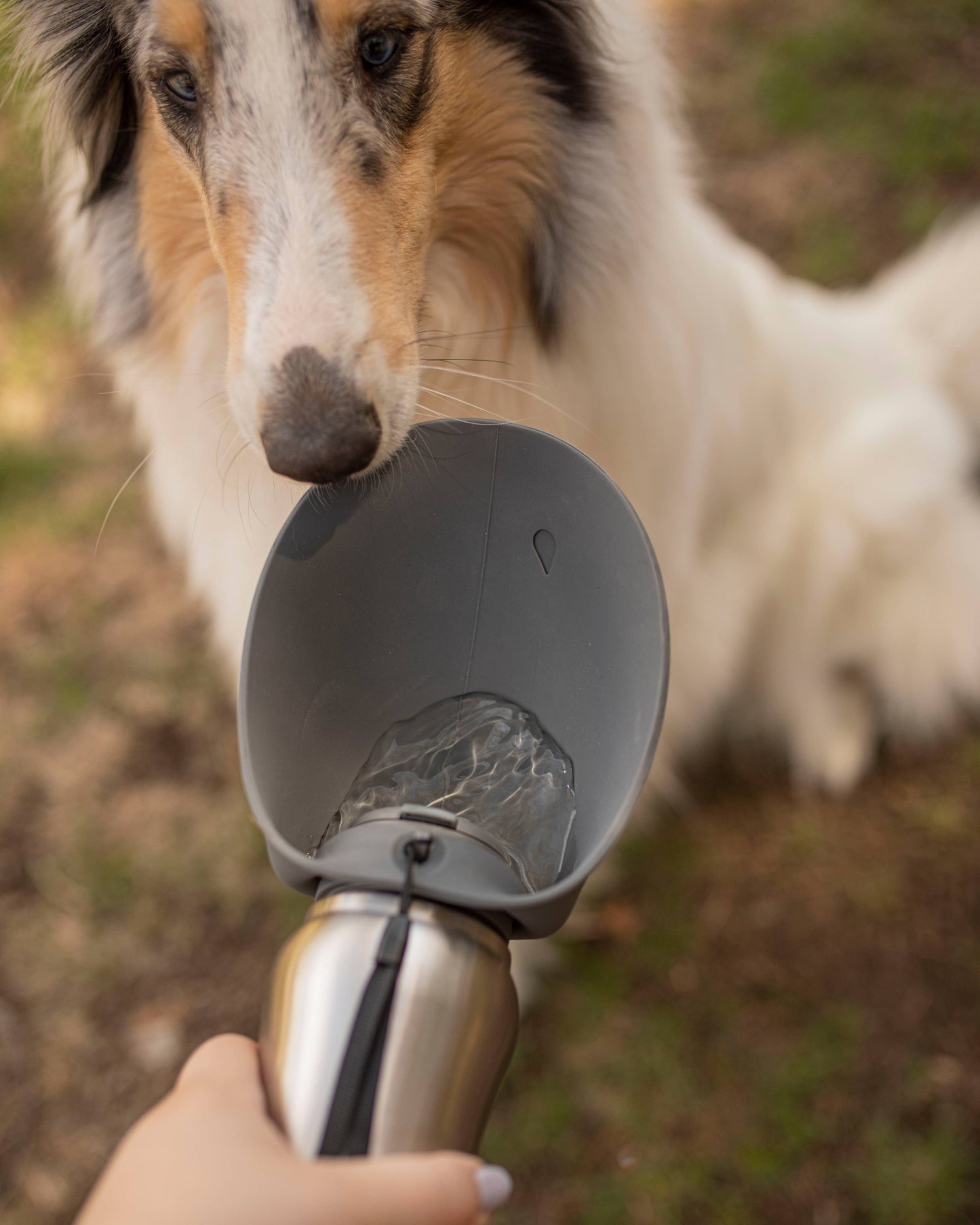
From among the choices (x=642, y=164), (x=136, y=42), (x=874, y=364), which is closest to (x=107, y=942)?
(x=136, y=42)

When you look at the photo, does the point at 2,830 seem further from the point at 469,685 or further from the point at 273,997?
the point at 273,997

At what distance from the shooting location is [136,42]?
1.47 meters

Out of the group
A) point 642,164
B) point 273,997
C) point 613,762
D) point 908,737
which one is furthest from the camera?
point 908,737

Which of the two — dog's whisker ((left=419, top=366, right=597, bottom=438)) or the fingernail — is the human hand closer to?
the fingernail

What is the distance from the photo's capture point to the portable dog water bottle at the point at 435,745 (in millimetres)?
920

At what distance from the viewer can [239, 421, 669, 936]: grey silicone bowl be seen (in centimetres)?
111

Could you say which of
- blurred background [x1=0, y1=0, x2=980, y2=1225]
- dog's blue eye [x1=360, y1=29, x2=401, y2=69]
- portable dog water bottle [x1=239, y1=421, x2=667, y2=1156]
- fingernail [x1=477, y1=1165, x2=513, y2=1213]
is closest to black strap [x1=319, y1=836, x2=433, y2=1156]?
portable dog water bottle [x1=239, y1=421, x2=667, y2=1156]

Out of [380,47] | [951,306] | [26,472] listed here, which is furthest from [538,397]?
[26,472]

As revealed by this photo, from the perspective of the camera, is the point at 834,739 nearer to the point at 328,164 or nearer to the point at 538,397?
the point at 538,397

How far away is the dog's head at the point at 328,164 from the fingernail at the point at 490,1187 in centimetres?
83

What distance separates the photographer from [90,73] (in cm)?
163

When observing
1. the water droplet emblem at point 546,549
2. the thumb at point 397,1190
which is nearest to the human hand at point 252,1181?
the thumb at point 397,1190

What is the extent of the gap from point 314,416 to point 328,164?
40 centimetres

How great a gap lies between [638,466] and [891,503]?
88 centimetres
